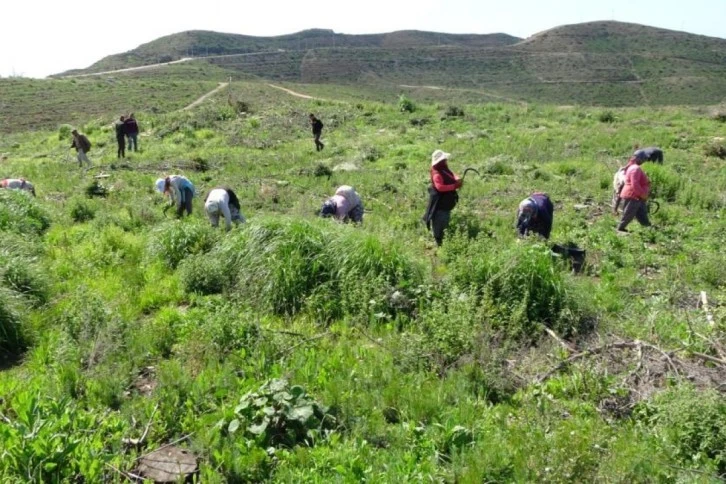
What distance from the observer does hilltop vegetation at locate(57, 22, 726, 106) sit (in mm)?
65750

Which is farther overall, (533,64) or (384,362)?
(533,64)

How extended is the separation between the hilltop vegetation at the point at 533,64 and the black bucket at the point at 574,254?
58.6m

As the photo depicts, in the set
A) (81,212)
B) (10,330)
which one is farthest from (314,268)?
(81,212)

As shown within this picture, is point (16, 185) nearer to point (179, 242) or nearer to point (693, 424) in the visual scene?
point (179, 242)

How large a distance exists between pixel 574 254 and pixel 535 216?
0.81 metres

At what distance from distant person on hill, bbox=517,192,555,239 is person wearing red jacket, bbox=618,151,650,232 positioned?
82.3 inches

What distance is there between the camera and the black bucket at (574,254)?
7.59 metres

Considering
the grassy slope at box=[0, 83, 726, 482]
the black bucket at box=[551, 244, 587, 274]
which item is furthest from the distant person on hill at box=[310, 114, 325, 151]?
the black bucket at box=[551, 244, 587, 274]

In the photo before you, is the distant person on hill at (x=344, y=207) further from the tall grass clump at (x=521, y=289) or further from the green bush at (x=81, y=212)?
the green bush at (x=81, y=212)

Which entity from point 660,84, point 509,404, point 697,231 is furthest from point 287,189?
point 660,84

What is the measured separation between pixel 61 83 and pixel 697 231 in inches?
2103

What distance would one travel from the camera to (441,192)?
8.19 metres

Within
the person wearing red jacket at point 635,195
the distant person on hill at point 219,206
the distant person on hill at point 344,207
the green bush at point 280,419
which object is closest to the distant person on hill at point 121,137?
the distant person on hill at point 219,206

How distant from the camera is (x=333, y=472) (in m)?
3.49
